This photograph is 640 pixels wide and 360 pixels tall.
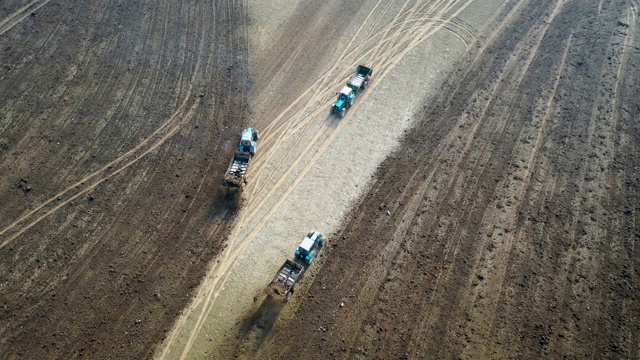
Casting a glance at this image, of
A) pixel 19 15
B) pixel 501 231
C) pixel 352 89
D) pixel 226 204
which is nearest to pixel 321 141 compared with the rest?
pixel 352 89

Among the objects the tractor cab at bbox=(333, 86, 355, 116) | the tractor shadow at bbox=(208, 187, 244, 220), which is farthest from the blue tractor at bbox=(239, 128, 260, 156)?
the tractor cab at bbox=(333, 86, 355, 116)

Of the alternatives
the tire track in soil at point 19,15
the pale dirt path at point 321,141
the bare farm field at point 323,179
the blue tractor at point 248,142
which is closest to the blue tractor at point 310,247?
the bare farm field at point 323,179

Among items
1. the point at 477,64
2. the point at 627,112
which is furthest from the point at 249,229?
the point at 627,112

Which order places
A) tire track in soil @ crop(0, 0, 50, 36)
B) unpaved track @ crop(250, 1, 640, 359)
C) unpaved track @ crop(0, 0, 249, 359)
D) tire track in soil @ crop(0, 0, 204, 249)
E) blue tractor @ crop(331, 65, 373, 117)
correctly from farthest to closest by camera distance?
tire track in soil @ crop(0, 0, 50, 36) < blue tractor @ crop(331, 65, 373, 117) < tire track in soil @ crop(0, 0, 204, 249) < unpaved track @ crop(0, 0, 249, 359) < unpaved track @ crop(250, 1, 640, 359)

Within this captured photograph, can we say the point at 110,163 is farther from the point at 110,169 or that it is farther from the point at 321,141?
the point at 321,141

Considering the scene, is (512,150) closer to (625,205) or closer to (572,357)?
(625,205)

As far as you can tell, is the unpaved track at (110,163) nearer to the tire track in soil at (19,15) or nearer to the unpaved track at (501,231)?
the tire track in soil at (19,15)

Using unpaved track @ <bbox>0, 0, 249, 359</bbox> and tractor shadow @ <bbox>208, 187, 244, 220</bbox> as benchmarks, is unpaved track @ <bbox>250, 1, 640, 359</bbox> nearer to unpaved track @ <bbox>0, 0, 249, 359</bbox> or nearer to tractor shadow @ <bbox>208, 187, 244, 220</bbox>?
tractor shadow @ <bbox>208, 187, 244, 220</bbox>
